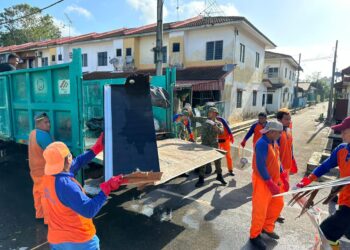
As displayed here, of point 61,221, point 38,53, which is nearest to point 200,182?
point 61,221

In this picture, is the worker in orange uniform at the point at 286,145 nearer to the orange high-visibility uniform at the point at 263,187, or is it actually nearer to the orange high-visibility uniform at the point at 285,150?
the orange high-visibility uniform at the point at 285,150

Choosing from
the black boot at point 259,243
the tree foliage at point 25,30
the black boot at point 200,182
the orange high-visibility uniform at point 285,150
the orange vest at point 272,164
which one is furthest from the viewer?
the tree foliage at point 25,30

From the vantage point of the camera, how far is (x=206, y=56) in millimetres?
16016

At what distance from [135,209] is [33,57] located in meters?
24.8

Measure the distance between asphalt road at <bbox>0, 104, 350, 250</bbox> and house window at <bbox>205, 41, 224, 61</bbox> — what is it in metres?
11.4

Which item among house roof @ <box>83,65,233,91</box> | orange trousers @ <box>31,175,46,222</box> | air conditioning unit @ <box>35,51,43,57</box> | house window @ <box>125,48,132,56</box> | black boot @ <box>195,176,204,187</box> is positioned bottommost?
black boot @ <box>195,176,204,187</box>

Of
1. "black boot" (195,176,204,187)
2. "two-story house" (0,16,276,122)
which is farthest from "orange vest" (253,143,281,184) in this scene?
"two-story house" (0,16,276,122)

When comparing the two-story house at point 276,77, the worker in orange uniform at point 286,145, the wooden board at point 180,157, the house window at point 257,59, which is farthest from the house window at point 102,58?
the worker in orange uniform at point 286,145

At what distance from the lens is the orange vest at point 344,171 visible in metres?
2.51

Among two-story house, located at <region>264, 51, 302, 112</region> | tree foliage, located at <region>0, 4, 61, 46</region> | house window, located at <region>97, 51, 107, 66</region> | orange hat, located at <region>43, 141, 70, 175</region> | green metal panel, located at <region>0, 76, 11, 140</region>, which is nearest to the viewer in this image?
orange hat, located at <region>43, 141, 70, 175</region>

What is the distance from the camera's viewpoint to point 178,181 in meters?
5.77

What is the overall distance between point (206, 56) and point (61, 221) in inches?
598

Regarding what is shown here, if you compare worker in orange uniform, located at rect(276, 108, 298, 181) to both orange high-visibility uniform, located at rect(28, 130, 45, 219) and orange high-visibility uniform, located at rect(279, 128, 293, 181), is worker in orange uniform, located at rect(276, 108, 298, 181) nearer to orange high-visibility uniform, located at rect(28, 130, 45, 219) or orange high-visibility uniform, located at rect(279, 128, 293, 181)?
orange high-visibility uniform, located at rect(279, 128, 293, 181)

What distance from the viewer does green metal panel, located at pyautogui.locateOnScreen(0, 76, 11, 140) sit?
4.98 meters
